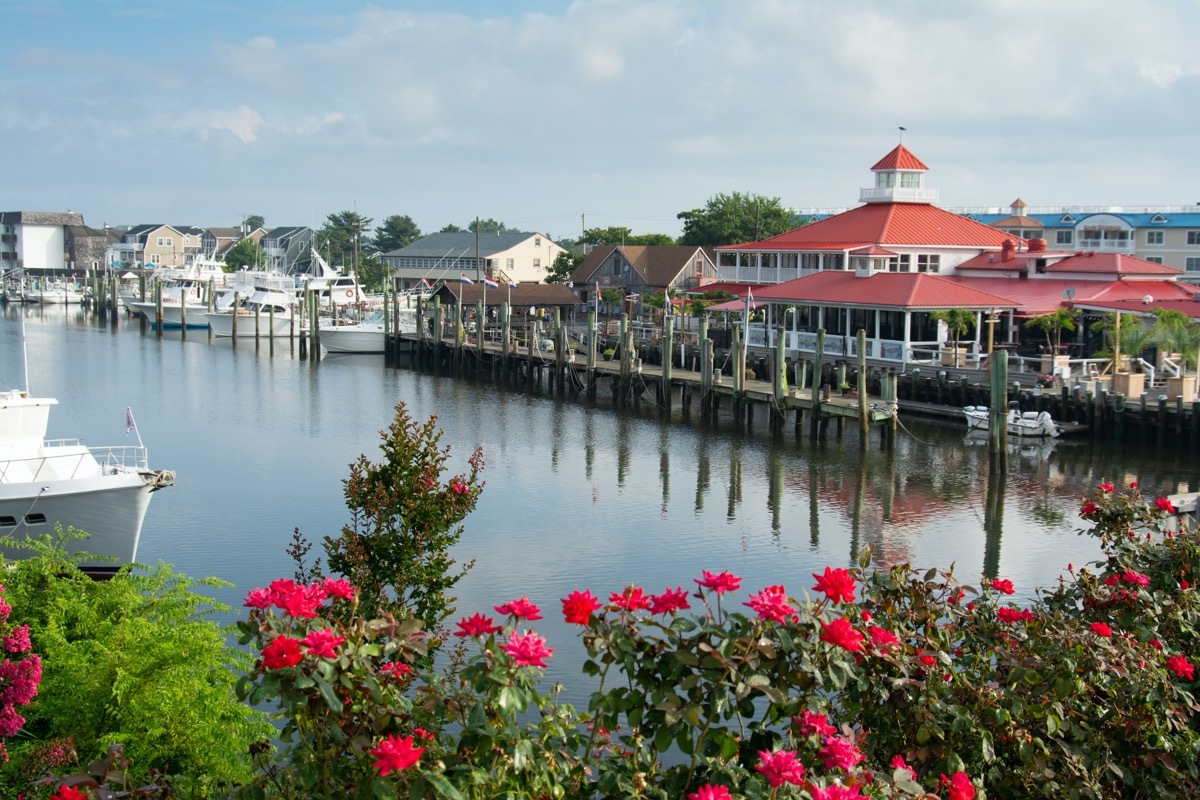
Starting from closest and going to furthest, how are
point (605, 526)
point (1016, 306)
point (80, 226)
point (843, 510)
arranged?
1. point (605, 526)
2. point (843, 510)
3. point (1016, 306)
4. point (80, 226)

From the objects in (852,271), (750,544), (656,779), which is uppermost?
(852,271)

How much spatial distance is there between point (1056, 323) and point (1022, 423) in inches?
322

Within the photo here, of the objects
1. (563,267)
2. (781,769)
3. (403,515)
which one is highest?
(563,267)

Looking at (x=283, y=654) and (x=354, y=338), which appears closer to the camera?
(x=283, y=654)

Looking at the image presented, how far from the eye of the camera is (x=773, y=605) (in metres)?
5.98

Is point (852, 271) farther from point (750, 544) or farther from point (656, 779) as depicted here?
point (656, 779)

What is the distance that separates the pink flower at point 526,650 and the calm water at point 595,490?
10727 mm

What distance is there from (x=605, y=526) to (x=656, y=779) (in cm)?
1915

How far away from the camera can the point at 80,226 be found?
143500 millimetres

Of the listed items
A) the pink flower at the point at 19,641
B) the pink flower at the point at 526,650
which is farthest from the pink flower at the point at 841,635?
the pink flower at the point at 19,641

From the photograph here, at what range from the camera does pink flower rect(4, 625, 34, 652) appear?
10.4m

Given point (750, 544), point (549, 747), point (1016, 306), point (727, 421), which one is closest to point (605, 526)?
point (750, 544)

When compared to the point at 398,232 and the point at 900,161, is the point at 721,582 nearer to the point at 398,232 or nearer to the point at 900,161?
the point at 900,161

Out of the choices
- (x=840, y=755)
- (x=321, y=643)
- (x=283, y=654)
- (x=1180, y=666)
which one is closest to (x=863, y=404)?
(x=1180, y=666)
